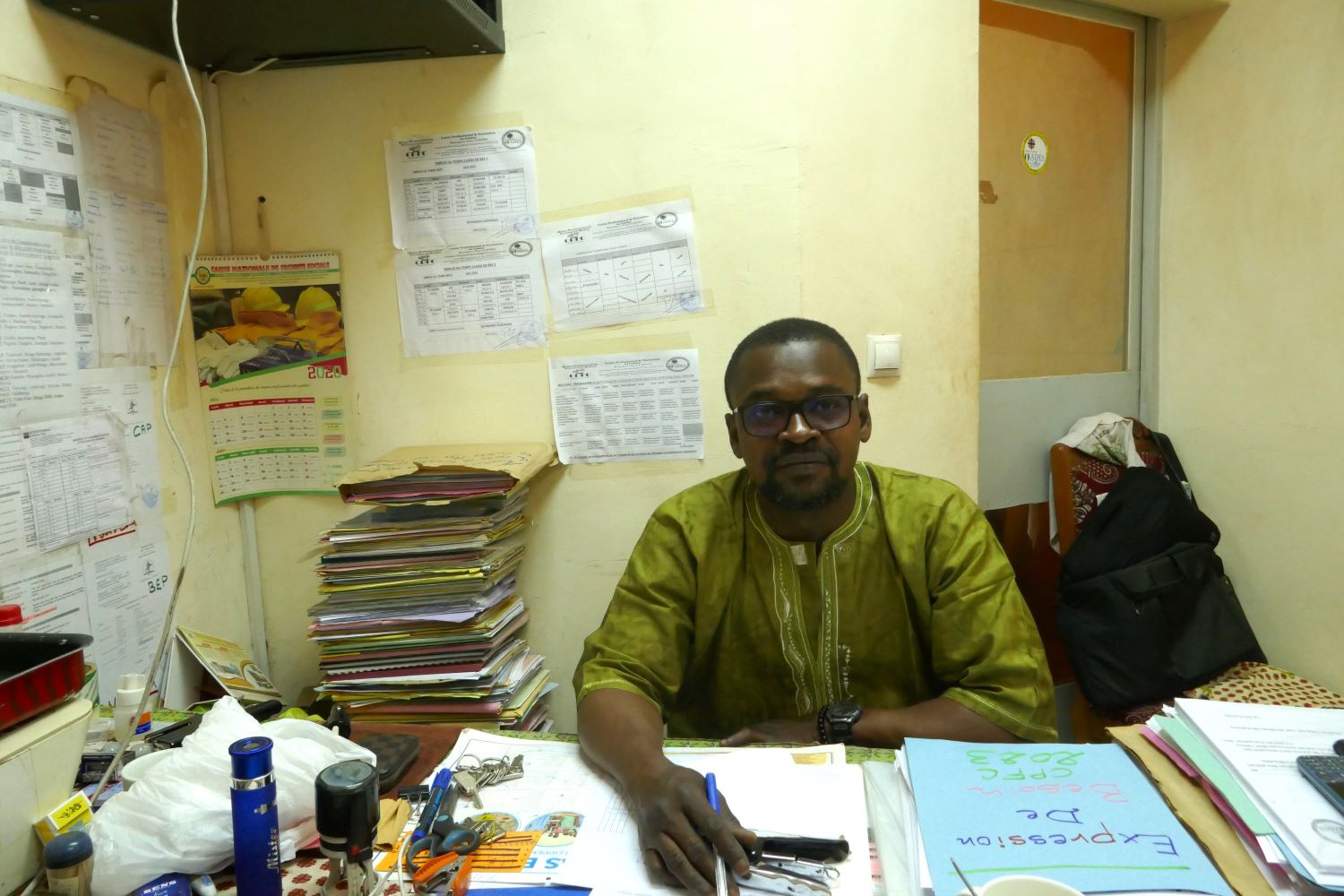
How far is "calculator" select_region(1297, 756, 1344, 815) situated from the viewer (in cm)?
77

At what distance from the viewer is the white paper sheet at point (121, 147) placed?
53.4 inches

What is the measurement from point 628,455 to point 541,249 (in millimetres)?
470

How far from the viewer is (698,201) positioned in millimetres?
1692

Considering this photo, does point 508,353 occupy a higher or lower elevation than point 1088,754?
higher

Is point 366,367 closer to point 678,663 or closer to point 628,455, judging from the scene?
point 628,455

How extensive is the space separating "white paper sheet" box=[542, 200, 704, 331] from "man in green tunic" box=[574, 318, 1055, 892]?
351mm

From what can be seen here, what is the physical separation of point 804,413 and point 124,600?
1.20m

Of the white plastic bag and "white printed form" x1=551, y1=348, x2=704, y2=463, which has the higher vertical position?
"white printed form" x1=551, y1=348, x2=704, y2=463

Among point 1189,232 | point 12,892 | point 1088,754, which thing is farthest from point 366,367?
point 1189,232

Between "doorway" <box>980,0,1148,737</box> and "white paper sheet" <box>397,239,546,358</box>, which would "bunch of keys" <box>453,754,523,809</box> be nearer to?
"white paper sheet" <box>397,239,546,358</box>

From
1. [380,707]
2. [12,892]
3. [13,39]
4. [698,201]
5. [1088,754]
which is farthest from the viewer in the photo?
[698,201]

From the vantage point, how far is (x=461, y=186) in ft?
5.62

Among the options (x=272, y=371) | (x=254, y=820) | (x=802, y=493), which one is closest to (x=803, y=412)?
(x=802, y=493)

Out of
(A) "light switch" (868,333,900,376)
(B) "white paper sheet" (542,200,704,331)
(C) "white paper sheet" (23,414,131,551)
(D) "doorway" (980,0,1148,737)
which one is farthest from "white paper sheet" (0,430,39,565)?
(D) "doorway" (980,0,1148,737)
